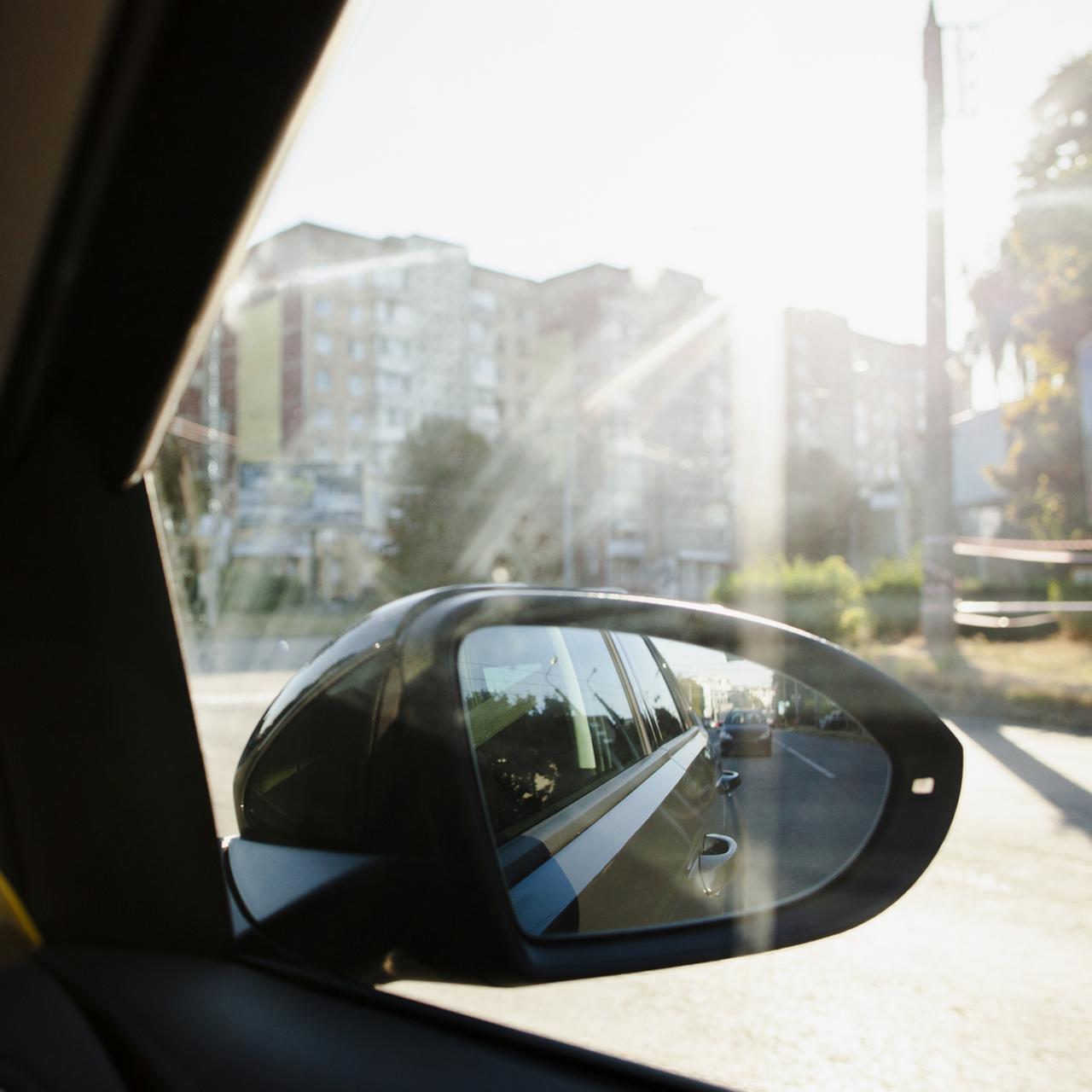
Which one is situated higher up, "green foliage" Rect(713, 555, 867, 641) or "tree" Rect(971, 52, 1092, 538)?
"tree" Rect(971, 52, 1092, 538)

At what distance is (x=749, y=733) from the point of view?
54.9 inches

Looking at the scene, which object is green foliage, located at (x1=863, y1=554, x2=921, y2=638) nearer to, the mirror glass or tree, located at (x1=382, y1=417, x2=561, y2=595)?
the mirror glass

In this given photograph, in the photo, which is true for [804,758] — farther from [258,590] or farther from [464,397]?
[464,397]

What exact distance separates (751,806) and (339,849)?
681 mm

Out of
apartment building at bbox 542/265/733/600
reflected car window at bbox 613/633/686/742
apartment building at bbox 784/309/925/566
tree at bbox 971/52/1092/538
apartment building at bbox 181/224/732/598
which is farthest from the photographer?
apartment building at bbox 181/224/732/598

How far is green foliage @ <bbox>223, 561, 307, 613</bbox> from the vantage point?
33.8 feet

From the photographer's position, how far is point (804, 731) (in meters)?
1.41

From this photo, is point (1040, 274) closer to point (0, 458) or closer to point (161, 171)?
point (161, 171)

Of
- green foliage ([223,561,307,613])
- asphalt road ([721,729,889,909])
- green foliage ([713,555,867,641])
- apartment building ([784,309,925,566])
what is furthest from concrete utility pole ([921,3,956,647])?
green foliage ([223,561,307,613])

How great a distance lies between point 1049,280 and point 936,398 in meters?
0.35

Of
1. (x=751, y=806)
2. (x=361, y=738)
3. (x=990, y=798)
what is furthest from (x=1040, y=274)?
(x=361, y=738)

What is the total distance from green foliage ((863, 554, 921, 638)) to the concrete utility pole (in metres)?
0.06

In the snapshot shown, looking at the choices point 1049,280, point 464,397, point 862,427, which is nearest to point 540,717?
point 1049,280

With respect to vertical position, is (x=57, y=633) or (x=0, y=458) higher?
(x=0, y=458)
